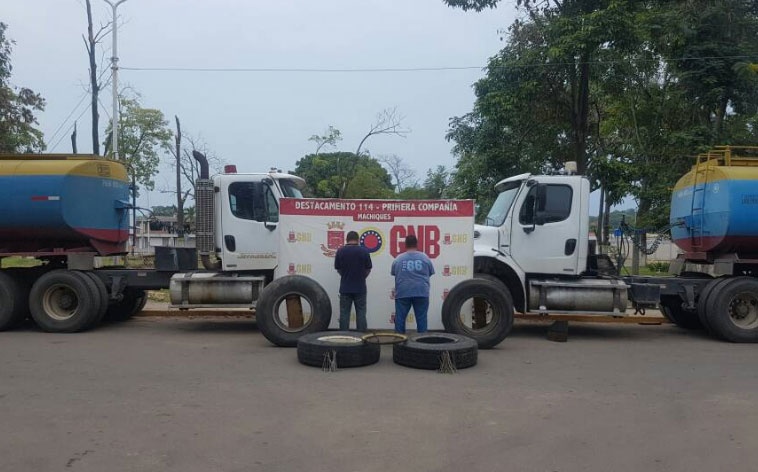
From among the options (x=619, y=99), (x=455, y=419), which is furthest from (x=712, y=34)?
(x=455, y=419)

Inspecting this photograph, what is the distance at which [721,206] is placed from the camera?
10711mm

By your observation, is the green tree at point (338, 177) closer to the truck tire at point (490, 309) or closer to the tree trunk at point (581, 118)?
the tree trunk at point (581, 118)

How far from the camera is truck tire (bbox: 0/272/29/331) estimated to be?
438 inches

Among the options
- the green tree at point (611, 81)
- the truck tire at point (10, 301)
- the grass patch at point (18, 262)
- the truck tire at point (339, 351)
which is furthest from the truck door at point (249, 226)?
the green tree at point (611, 81)

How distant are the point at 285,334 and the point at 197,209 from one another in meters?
2.71

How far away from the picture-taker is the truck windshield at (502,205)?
1117 cm

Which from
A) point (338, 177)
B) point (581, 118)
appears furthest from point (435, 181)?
point (581, 118)

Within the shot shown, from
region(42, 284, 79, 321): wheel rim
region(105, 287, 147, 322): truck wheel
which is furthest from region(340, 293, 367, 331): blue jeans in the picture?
region(42, 284, 79, 321): wheel rim

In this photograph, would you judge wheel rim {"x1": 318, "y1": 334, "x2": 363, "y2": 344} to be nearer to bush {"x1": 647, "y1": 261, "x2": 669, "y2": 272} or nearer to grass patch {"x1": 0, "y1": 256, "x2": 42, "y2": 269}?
A: grass patch {"x1": 0, "y1": 256, "x2": 42, "y2": 269}

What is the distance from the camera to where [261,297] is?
9.95m

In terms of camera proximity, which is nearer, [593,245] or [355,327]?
[355,327]

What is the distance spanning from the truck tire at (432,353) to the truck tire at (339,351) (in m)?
0.38

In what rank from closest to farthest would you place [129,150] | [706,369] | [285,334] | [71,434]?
[71,434], [706,369], [285,334], [129,150]

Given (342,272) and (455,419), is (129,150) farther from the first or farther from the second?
(455,419)
